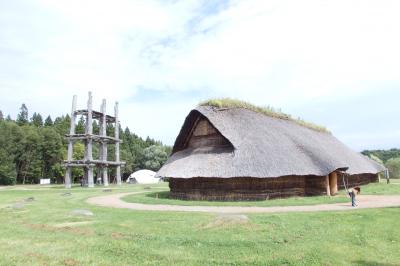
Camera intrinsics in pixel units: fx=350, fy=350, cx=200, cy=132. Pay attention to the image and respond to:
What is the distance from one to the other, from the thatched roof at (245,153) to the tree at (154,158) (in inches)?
2453

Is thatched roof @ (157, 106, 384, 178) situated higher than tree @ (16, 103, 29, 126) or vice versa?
tree @ (16, 103, 29, 126)

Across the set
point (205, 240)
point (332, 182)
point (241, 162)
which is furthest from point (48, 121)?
point (205, 240)

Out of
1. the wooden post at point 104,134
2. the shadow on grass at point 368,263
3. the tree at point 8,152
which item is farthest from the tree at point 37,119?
the shadow on grass at point 368,263

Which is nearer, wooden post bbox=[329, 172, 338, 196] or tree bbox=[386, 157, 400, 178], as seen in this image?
wooden post bbox=[329, 172, 338, 196]

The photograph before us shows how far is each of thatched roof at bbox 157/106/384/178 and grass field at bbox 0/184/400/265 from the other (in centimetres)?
797

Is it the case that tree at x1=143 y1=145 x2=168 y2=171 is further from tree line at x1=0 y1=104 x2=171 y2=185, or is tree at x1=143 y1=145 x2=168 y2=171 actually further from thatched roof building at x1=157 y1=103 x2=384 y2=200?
thatched roof building at x1=157 y1=103 x2=384 y2=200

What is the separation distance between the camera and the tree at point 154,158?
92.8m

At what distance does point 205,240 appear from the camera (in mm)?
10906

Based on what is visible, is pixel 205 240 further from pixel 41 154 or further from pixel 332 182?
pixel 41 154

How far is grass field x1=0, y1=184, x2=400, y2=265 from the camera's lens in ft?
30.0

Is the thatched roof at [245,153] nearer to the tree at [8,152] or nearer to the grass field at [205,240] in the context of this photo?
the grass field at [205,240]

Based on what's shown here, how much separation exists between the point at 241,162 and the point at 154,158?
71860mm

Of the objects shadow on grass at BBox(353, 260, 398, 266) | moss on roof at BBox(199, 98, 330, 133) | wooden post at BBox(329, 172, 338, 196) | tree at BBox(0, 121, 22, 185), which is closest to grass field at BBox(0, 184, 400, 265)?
shadow on grass at BBox(353, 260, 398, 266)

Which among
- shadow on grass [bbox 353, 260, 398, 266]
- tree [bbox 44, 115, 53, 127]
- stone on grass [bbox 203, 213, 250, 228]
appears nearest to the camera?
shadow on grass [bbox 353, 260, 398, 266]
